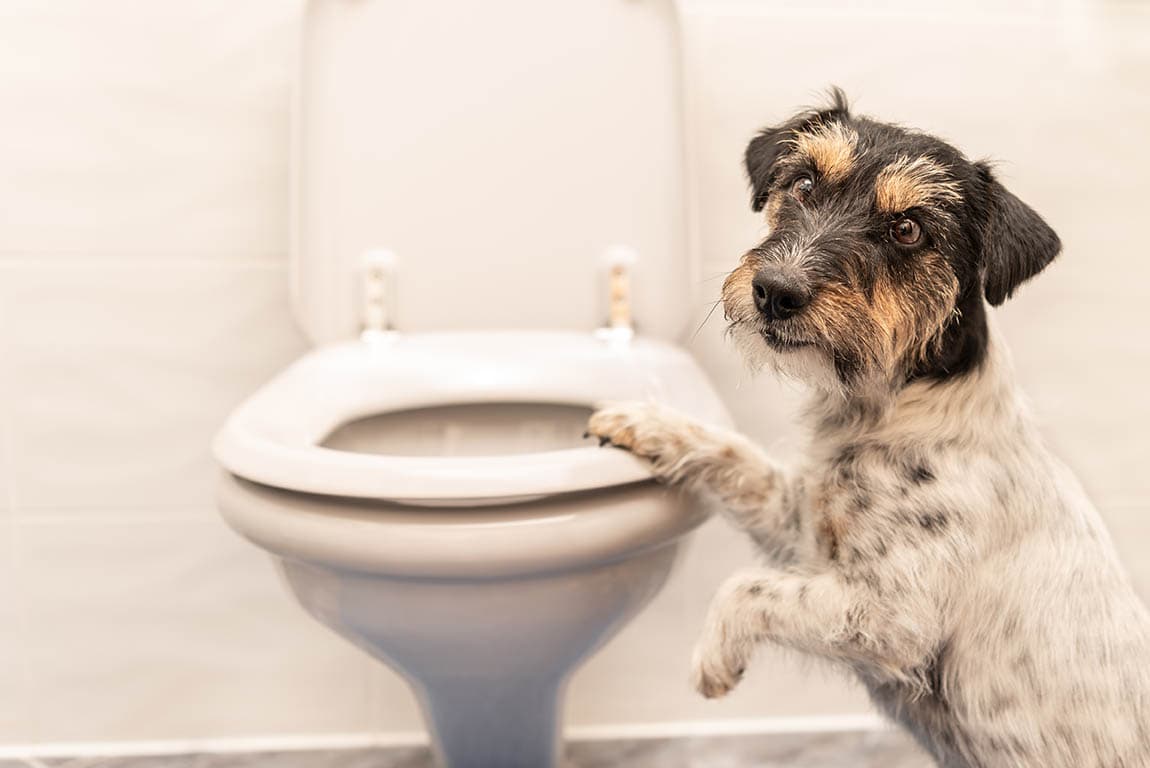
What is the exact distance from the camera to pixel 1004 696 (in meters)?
0.89

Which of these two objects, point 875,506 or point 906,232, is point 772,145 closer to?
point 906,232

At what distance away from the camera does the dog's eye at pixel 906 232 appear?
2.89 feet

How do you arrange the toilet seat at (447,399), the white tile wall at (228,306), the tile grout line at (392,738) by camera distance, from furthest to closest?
the tile grout line at (392,738) → the white tile wall at (228,306) → the toilet seat at (447,399)

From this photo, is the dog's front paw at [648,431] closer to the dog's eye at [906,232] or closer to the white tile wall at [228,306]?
the dog's eye at [906,232]

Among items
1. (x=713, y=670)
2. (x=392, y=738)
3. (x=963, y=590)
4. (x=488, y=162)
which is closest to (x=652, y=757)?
(x=392, y=738)

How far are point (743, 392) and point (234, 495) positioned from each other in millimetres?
893

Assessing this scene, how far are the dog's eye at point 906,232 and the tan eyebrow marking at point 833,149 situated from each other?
75mm

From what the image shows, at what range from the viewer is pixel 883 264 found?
2.87ft

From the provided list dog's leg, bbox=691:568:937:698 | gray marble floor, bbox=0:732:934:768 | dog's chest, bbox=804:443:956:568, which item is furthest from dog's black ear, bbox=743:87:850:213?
gray marble floor, bbox=0:732:934:768

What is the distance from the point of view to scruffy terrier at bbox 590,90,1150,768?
0.86 metres

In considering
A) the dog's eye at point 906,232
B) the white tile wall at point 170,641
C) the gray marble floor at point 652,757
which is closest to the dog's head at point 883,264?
the dog's eye at point 906,232

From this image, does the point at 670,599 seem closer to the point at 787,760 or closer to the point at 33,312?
the point at 787,760

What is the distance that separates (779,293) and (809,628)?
317 mm

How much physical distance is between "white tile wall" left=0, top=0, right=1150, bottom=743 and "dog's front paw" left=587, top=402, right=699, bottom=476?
21.8 inches
